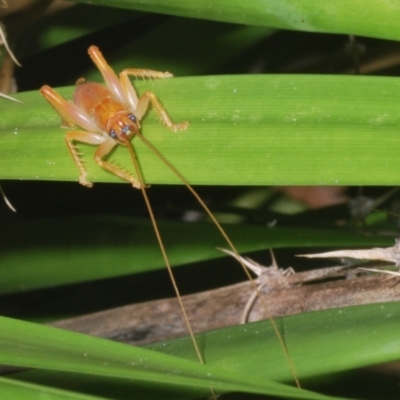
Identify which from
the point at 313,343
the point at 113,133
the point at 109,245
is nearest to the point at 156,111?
the point at 113,133

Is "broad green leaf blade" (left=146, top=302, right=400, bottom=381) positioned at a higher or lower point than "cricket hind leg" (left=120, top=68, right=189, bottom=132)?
lower

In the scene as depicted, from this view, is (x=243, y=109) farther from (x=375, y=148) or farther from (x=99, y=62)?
(x=99, y=62)

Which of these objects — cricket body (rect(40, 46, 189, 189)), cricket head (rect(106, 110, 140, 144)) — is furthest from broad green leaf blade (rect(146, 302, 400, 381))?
cricket head (rect(106, 110, 140, 144))

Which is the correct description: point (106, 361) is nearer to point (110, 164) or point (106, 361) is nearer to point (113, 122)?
point (110, 164)

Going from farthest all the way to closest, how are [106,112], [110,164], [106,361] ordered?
[106,112] → [110,164] → [106,361]

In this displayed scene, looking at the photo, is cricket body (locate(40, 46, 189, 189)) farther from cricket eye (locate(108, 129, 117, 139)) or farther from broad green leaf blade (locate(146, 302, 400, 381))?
broad green leaf blade (locate(146, 302, 400, 381))

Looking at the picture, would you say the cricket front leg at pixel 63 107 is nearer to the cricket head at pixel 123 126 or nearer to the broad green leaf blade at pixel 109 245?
the cricket head at pixel 123 126

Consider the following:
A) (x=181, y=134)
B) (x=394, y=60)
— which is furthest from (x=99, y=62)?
(x=394, y=60)
